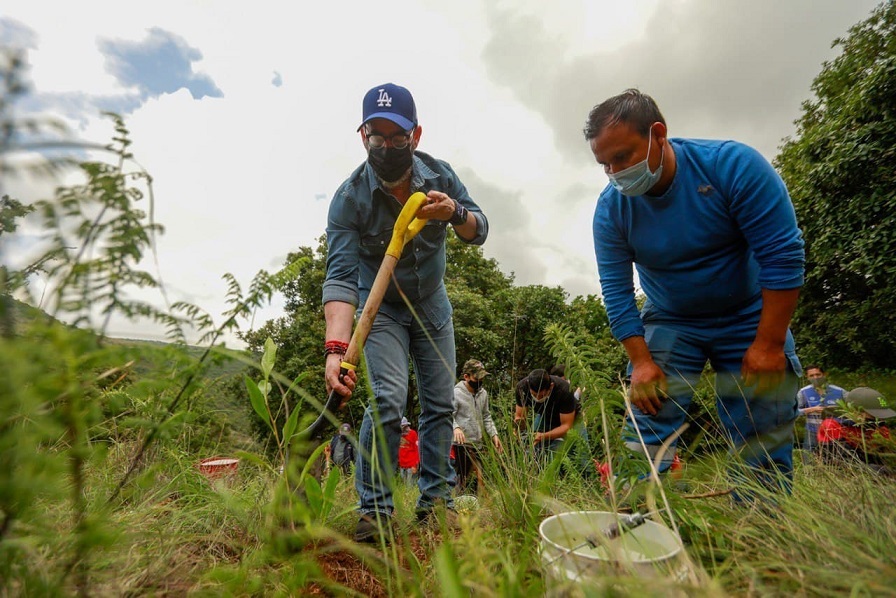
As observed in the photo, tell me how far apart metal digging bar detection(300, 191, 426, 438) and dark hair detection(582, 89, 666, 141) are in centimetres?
98

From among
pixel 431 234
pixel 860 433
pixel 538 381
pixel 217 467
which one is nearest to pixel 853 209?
pixel 538 381

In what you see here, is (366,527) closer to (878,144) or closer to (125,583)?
(125,583)

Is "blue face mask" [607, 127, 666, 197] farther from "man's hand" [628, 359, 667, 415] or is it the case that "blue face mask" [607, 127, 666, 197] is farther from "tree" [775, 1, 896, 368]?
"tree" [775, 1, 896, 368]

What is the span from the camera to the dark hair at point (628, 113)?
241 cm

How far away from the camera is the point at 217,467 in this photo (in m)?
3.05

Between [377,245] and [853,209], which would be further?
[853,209]

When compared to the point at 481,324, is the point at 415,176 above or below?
below

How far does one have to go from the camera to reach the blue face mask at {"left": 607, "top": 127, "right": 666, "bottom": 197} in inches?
94.9

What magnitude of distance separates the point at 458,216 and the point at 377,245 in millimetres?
504

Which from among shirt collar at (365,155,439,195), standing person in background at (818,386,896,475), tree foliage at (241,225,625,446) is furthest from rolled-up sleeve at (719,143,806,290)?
tree foliage at (241,225,625,446)

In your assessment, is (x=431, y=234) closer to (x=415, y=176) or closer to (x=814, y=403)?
(x=415, y=176)

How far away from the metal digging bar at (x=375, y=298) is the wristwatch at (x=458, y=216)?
0.23 meters

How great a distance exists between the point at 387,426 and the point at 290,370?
12.6m

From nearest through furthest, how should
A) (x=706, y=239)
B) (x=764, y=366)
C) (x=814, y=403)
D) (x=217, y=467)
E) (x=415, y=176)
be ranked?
1. (x=764, y=366)
2. (x=706, y=239)
3. (x=415, y=176)
4. (x=217, y=467)
5. (x=814, y=403)
